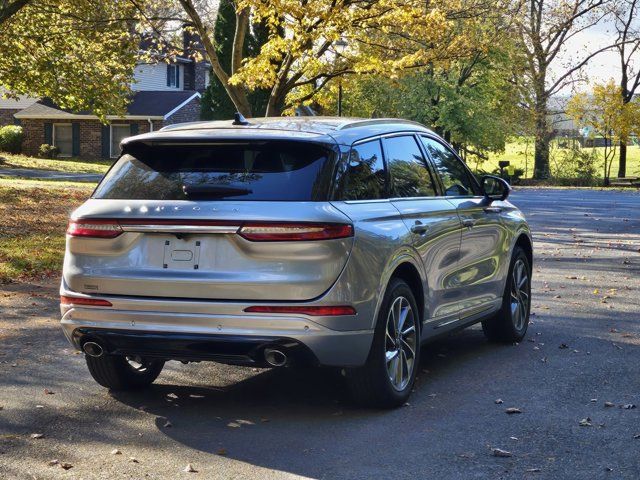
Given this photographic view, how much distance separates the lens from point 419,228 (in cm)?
727

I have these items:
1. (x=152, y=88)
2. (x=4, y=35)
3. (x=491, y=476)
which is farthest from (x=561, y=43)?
(x=491, y=476)

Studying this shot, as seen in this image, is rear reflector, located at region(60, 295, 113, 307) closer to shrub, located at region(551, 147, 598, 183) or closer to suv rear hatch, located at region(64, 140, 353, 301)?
suv rear hatch, located at region(64, 140, 353, 301)

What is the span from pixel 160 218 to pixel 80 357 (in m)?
2.73

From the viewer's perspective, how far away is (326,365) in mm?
6277

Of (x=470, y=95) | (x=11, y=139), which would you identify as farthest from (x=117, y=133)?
(x=470, y=95)

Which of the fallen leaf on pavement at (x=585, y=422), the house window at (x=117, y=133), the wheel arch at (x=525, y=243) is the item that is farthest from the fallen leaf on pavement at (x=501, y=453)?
the house window at (x=117, y=133)

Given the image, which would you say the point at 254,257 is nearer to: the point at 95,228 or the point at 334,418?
the point at 95,228

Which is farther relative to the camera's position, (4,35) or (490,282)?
(4,35)

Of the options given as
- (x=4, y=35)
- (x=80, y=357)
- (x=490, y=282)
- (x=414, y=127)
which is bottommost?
(x=80, y=357)

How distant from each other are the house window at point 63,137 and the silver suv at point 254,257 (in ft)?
181

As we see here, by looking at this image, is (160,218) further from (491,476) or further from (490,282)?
(490,282)

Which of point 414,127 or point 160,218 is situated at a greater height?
point 414,127

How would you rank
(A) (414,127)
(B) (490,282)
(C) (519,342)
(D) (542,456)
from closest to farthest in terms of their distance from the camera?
(D) (542,456), (A) (414,127), (B) (490,282), (C) (519,342)

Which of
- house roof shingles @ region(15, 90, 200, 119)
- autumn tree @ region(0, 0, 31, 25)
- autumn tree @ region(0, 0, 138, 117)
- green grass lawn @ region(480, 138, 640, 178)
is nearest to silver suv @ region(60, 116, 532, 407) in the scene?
autumn tree @ region(0, 0, 31, 25)
